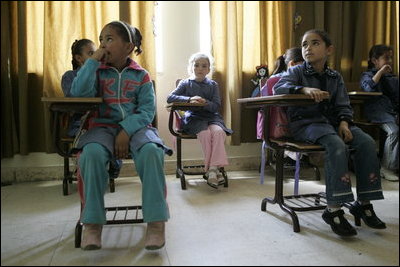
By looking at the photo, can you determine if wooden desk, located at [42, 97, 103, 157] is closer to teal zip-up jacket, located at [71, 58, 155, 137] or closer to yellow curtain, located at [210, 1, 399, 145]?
teal zip-up jacket, located at [71, 58, 155, 137]

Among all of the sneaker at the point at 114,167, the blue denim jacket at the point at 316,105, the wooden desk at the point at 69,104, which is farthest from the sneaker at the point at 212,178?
the wooden desk at the point at 69,104

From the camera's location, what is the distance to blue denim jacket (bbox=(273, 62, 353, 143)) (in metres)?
1.51

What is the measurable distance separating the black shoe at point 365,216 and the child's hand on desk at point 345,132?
0.90ft

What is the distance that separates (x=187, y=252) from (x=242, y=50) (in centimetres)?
170

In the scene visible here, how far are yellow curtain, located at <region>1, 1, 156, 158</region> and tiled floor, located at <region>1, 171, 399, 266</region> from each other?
1.87 ft

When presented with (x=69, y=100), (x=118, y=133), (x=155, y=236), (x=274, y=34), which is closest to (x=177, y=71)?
(x=274, y=34)

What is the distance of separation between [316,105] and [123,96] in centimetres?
88

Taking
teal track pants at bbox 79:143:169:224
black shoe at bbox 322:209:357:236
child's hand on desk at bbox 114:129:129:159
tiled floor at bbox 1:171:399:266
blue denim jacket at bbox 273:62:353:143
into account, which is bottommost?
tiled floor at bbox 1:171:399:266

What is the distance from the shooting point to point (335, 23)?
1.42 m

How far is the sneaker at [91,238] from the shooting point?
112 cm

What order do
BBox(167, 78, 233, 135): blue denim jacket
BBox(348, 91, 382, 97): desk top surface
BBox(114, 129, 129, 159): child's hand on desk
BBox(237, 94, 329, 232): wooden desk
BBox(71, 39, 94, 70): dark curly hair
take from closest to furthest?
1. BBox(114, 129, 129, 159): child's hand on desk
2. BBox(237, 94, 329, 232): wooden desk
3. BBox(348, 91, 382, 97): desk top surface
4. BBox(71, 39, 94, 70): dark curly hair
5. BBox(167, 78, 233, 135): blue denim jacket

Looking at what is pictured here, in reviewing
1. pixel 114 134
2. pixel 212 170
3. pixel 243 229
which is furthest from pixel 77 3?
pixel 243 229

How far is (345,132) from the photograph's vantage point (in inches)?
56.8

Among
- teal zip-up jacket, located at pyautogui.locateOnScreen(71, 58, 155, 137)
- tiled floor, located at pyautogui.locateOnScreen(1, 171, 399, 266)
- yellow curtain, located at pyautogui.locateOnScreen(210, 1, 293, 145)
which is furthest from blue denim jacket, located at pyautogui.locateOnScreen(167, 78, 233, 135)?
teal zip-up jacket, located at pyautogui.locateOnScreen(71, 58, 155, 137)
